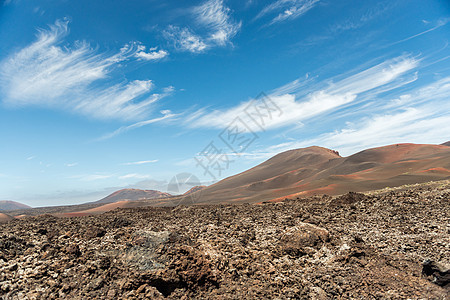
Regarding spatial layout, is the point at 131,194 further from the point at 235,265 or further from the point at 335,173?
the point at 235,265

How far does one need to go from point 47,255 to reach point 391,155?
2817 inches

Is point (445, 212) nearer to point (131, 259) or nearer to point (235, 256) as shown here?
point (235, 256)

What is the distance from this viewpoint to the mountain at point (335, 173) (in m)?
28.5

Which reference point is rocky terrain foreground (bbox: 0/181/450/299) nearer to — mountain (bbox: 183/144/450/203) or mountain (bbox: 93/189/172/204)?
mountain (bbox: 183/144/450/203)

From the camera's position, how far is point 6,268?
199 inches

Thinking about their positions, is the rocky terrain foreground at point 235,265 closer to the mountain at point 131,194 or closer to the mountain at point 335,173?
the mountain at point 335,173

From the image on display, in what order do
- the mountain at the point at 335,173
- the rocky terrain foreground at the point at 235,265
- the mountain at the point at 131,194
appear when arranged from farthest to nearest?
the mountain at the point at 131,194 → the mountain at the point at 335,173 → the rocky terrain foreground at the point at 235,265

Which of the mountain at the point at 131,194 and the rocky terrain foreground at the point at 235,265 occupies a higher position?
the rocky terrain foreground at the point at 235,265

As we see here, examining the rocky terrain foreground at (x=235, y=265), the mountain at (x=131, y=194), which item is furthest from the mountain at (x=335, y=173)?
the mountain at (x=131, y=194)

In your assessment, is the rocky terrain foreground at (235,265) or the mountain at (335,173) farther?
the mountain at (335,173)

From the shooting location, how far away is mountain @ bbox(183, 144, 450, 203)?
28.5 m

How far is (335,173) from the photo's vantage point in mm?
53688

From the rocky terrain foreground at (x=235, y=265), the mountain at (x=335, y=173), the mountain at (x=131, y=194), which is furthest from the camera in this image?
the mountain at (x=131, y=194)

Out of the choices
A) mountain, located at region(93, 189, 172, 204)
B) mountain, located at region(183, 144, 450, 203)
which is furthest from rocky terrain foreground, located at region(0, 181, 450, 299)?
mountain, located at region(93, 189, 172, 204)
